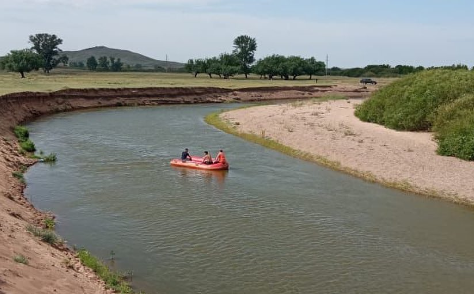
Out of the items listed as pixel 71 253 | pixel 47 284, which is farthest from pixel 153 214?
pixel 47 284

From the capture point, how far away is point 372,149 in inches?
1344

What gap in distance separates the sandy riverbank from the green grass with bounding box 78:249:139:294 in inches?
701

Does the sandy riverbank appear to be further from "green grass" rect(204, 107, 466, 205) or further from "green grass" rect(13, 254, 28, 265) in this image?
"green grass" rect(13, 254, 28, 265)

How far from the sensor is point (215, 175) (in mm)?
29281

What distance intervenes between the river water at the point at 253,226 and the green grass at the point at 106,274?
0.50m

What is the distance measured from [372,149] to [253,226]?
16511mm

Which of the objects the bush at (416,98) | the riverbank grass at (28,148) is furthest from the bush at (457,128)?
the riverbank grass at (28,148)

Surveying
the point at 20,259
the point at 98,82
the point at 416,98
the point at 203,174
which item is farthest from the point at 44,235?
the point at 98,82

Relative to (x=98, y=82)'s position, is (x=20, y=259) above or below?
below

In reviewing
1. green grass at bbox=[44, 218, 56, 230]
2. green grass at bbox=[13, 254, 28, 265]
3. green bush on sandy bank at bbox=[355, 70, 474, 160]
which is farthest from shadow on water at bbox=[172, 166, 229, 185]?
green grass at bbox=[13, 254, 28, 265]

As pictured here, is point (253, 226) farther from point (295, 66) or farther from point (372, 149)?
point (295, 66)

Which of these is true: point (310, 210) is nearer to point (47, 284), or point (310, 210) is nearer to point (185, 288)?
point (185, 288)

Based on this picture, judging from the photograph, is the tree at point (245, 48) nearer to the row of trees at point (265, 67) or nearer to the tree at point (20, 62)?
the row of trees at point (265, 67)

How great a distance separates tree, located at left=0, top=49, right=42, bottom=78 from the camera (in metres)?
106
